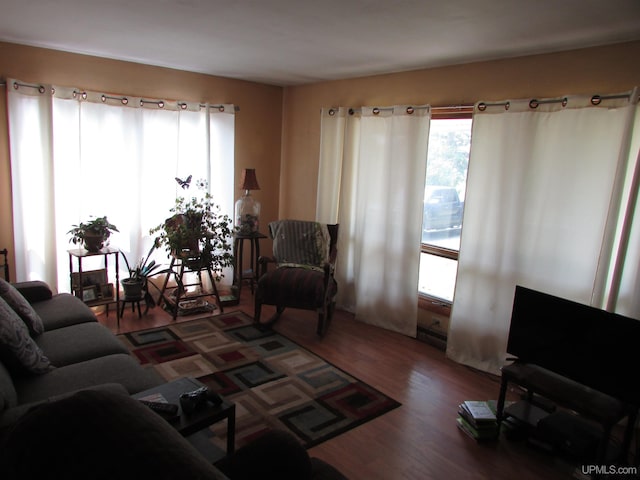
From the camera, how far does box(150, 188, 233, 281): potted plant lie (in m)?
4.16

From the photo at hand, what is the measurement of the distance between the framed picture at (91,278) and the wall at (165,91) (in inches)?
20.7

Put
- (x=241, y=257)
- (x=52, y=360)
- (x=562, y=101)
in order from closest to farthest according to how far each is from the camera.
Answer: (x=52, y=360)
(x=562, y=101)
(x=241, y=257)

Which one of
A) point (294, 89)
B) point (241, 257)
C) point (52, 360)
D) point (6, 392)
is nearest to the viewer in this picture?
point (6, 392)

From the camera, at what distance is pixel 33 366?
2.15m

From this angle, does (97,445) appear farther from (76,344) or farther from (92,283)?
→ (92,283)

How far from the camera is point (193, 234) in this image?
13.7ft

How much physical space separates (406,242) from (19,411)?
3.12 m

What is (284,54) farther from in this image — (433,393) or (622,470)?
(622,470)

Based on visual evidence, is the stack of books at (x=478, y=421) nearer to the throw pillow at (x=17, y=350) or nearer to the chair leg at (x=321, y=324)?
the chair leg at (x=321, y=324)

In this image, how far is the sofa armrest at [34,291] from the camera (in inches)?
123

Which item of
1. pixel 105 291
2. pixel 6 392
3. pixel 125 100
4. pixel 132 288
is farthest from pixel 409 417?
pixel 125 100

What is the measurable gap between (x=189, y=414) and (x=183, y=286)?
8.67 feet

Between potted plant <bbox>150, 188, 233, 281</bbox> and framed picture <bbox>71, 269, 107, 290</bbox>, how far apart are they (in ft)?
1.94

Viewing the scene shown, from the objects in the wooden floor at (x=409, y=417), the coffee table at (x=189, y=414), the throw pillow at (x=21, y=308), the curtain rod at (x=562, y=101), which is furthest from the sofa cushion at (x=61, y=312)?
the curtain rod at (x=562, y=101)
